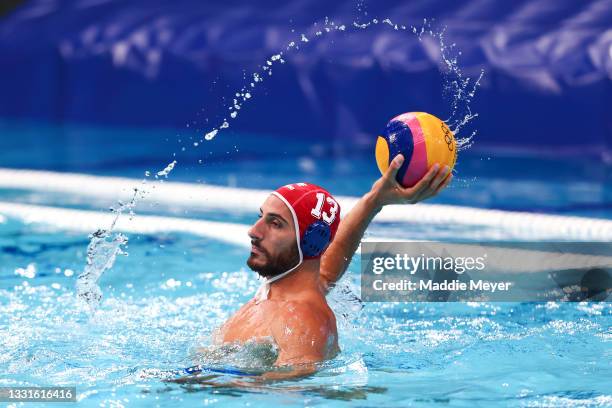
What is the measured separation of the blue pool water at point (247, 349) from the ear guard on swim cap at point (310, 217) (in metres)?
0.36

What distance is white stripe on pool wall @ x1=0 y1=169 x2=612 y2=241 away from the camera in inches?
232

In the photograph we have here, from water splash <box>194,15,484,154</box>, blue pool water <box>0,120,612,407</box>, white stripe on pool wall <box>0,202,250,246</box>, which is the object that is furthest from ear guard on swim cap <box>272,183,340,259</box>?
water splash <box>194,15,484,154</box>

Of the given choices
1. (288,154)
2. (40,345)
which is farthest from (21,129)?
(40,345)

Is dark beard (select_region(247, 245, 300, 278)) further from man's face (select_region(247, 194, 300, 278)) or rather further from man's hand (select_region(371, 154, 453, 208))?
man's hand (select_region(371, 154, 453, 208))

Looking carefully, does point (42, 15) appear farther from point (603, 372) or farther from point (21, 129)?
point (603, 372)

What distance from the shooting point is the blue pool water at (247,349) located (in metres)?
3.24

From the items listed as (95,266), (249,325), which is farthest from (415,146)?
(95,266)

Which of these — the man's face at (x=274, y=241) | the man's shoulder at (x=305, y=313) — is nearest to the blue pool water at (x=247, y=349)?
the man's shoulder at (x=305, y=313)

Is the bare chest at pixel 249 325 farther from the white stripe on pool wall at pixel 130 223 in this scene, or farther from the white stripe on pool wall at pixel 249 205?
the white stripe on pool wall at pixel 249 205

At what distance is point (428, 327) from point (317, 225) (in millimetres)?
1233

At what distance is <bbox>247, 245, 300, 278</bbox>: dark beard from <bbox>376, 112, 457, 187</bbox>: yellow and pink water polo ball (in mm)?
392

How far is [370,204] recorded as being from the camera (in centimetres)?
340

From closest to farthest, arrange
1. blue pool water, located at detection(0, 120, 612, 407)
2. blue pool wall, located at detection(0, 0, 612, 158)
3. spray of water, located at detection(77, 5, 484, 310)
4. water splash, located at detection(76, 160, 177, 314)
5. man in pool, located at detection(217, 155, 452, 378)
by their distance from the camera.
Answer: man in pool, located at detection(217, 155, 452, 378) < blue pool water, located at detection(0, 120, 612, 407) < water splash, located at detection(76, 160, 177, 314) < spray of water, located at detection(77, 5, 484, 310) < blue pool wall, located at detection(0, 0, 612, 158)

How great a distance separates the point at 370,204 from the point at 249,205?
3378 millimetres
